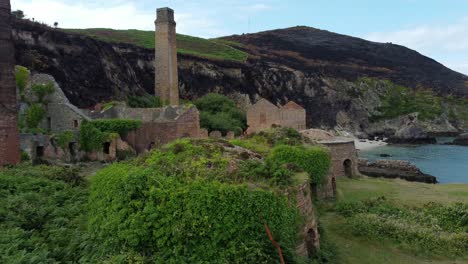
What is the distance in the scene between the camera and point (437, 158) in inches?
2239

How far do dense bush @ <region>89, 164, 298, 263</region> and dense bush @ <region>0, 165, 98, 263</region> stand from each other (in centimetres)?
84

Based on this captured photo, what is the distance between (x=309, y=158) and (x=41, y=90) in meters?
18.4

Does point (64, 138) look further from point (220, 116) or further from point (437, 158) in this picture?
point (437, 158)

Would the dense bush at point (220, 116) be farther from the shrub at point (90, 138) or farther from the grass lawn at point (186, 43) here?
the grass lawn at point (186, 43)

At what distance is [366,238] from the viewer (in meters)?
14.6

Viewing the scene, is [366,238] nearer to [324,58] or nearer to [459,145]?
[459,145]

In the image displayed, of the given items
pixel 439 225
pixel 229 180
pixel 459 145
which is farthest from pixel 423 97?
pixel 229 180

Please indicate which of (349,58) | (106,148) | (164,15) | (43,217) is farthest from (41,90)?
(349,58)

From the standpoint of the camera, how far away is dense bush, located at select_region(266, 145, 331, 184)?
16948 millimetres

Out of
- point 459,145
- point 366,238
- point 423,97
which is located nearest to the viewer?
point 366,238

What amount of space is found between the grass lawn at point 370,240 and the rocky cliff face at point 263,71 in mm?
38586

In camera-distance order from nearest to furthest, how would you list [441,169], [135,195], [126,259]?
[126,259]
[135,195]
[441,169]

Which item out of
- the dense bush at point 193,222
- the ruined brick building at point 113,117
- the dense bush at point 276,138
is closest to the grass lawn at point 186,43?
the ruined brick building at point 113,117

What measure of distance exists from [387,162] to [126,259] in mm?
37780
